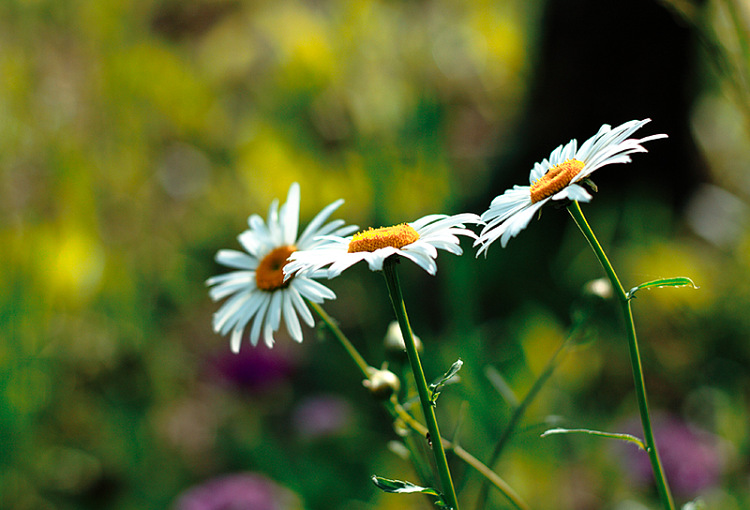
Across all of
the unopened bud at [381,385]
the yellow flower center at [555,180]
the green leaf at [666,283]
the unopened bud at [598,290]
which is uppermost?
the yellow flower center at [555,180]

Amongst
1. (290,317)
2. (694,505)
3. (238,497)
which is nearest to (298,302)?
(290,317)

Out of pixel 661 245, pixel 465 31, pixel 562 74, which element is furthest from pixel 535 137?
pixel 465 31

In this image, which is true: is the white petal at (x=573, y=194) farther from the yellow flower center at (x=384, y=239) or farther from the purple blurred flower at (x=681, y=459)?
the purple blurred flower at (x=681, y=459)

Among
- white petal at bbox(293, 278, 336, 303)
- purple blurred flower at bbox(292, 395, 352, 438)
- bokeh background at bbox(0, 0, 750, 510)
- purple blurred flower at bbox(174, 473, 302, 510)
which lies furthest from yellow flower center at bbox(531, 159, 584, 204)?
purple blurred flower at bbox(292, 395, 352, 438)

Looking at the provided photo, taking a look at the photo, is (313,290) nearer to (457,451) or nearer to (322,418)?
(457,451)

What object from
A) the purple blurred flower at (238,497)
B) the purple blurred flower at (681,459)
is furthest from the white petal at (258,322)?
the purple blurred flower at (681,459)

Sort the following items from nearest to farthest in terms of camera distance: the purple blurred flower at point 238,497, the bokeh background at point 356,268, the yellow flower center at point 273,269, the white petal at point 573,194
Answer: the white petal at point 573,194
the yellow flower center at point 273,269
the purple blurred flower at point 238,497
the bokeh background at point 356,268

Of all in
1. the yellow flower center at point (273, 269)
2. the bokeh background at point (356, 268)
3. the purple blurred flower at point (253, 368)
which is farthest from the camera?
the purple blurred flower at point (253, 368)

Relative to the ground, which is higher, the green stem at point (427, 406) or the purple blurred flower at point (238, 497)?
the green stem at point (427, 406)

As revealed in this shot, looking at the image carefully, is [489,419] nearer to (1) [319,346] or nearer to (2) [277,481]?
(2) [277,481]
